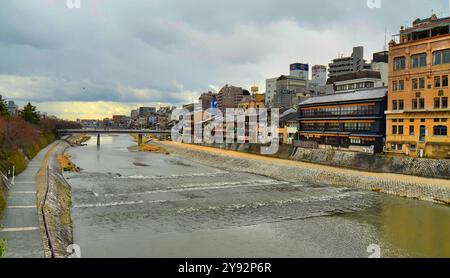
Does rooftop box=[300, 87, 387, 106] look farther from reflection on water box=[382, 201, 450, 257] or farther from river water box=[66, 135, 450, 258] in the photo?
reflection on water box=[382, 201, 450, 257]

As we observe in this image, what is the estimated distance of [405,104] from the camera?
39938 millimetres

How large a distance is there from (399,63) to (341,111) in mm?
11073

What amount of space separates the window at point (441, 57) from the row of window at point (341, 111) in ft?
30.9

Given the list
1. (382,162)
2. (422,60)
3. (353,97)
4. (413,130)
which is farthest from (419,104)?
(353,97)

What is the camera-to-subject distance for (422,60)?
38.3 metres

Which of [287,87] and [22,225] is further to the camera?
[287,87]

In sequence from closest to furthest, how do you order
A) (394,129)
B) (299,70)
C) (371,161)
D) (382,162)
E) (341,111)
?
(382,162), (371,161), (394,129), (341,111), (299,70)

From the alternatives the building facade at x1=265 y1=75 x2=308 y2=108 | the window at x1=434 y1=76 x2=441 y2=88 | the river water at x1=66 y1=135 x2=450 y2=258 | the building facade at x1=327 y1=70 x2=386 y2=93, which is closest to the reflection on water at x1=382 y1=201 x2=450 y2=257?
the river water at x1=66 y1=135 x2=450 y2=258

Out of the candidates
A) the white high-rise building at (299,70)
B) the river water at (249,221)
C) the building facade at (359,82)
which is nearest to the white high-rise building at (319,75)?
the white high-rise building at (299,70)

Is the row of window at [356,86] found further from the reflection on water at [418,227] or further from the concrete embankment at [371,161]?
the reflection on water at [418,227]

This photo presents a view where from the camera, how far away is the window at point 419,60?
3806cm

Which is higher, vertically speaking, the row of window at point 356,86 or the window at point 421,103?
the row of window at point 356,86

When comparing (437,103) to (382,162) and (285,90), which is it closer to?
(382,162)

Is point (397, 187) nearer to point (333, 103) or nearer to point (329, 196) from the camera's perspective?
point (329, 196)
